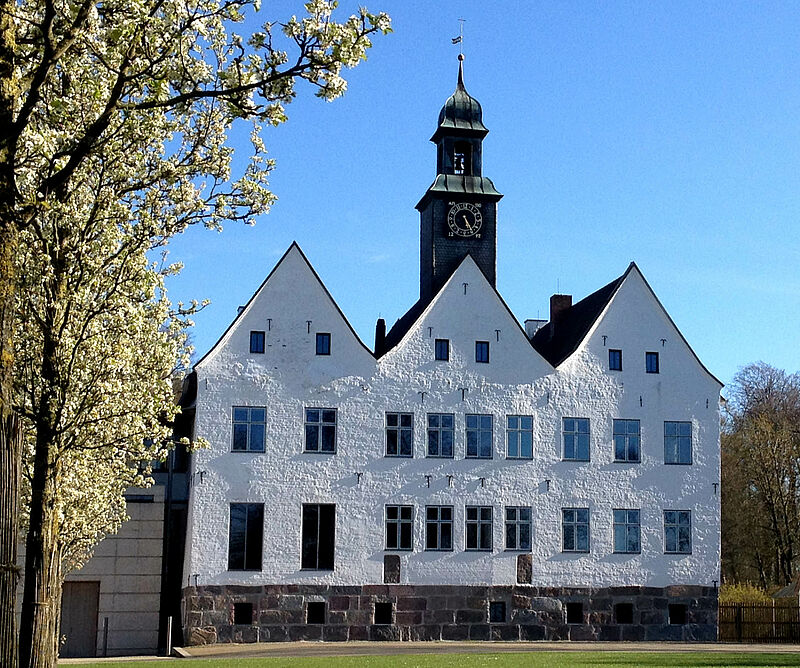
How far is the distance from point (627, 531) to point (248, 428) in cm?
1310

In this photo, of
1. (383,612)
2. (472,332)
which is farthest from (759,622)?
(472,332)

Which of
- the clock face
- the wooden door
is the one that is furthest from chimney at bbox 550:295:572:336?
the wooden door

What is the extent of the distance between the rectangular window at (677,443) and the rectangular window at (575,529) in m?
3.66

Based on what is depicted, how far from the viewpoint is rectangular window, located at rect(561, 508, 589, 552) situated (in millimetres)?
37875

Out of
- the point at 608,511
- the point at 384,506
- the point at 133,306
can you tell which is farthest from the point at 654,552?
the point at 133,306

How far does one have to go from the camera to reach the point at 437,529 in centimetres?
3700

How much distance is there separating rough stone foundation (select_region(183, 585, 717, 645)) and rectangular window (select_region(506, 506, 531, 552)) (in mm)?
1343

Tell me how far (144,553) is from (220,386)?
6.02 metres

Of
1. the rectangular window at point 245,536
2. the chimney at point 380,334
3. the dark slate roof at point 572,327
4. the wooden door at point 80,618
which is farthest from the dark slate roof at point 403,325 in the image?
the wooden door at point 80,618

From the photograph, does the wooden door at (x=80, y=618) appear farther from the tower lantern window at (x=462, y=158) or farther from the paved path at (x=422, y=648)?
the tower lantern window at (x=462, y=158)

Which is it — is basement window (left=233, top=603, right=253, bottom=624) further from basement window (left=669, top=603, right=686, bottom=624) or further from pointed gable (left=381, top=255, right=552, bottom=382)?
basement window (left=669, top=603, right=686, bottom=624)

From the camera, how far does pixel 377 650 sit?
32.0m

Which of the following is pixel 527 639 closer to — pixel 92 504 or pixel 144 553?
pixel 144 553

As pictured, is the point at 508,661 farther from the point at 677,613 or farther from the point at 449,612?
the point at 677,613
